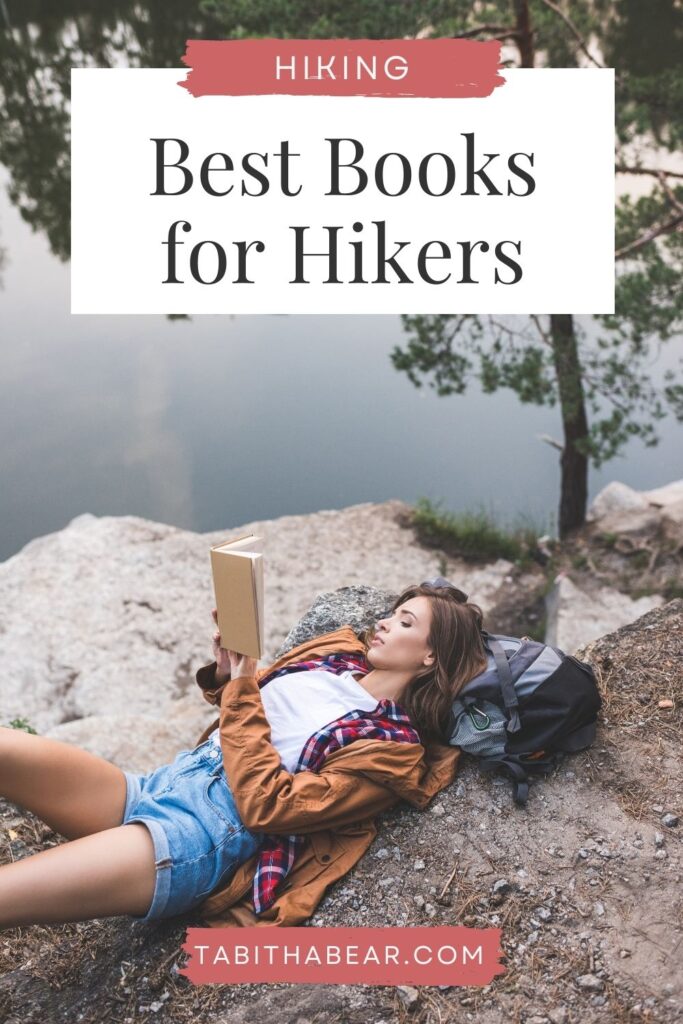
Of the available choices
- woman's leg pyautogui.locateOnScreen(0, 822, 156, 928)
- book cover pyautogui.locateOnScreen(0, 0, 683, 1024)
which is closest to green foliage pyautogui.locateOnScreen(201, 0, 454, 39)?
book cover pyautogui.locateOnScreen(0, 0, 683, 1024)

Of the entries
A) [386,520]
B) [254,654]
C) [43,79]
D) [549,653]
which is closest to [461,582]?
[386,520]

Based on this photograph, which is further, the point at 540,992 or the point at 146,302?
the point at 146,302

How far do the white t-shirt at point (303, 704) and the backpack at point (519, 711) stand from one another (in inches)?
13.4

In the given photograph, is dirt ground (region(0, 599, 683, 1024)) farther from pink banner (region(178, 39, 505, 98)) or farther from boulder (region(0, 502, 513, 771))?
pink banner (region(178, 39, 505, 98))

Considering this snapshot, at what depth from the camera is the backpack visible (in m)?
2.99

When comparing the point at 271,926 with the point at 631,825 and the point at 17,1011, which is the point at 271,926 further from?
the point at 631,825

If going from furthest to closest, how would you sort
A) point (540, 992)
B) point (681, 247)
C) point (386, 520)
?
point (386, 520), point (681, 247), point (540, 992)

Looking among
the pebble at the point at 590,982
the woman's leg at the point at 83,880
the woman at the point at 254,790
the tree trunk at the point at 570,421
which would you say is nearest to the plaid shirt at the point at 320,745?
the woman at the point at 254,790

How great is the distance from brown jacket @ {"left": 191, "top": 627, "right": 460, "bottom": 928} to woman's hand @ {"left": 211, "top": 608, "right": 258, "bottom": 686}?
0.02m

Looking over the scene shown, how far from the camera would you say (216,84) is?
14.0 feet

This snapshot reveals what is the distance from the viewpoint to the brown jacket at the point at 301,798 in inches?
104

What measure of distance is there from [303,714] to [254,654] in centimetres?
37

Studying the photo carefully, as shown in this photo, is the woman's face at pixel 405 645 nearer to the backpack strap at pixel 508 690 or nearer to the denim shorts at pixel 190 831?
the backpack strap at pixel 508 690

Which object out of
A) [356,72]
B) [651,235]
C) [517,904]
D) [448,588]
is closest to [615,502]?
[651,235]
